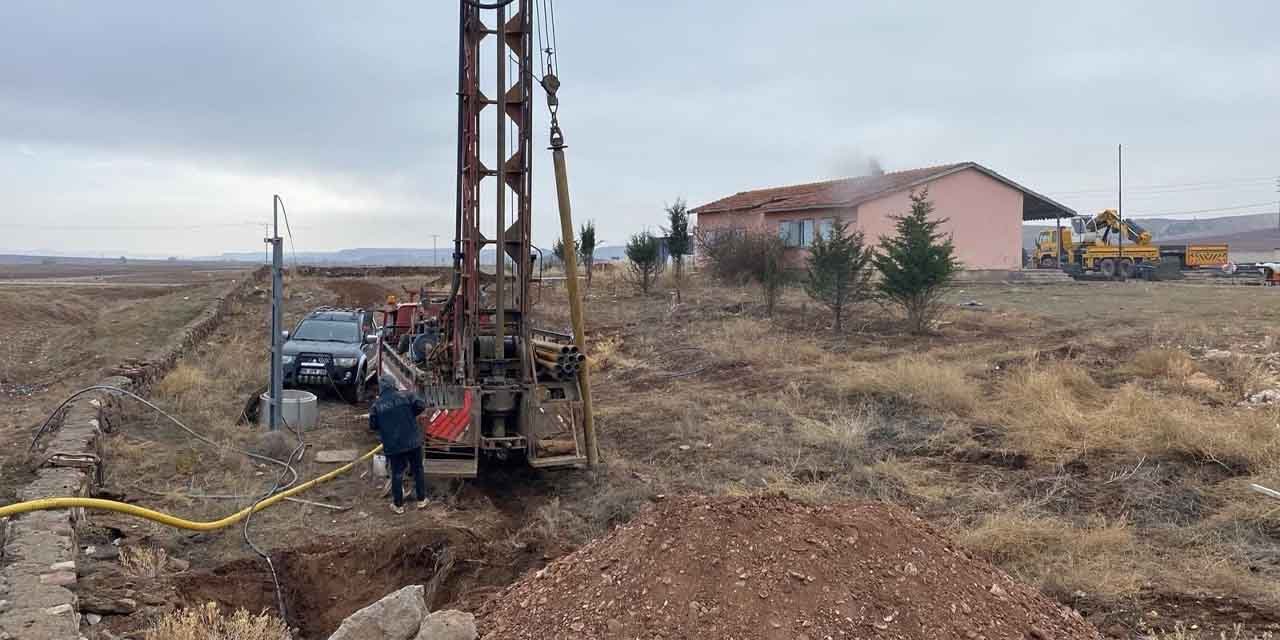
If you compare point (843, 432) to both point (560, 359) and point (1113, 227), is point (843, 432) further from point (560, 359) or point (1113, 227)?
point (1113, 227)

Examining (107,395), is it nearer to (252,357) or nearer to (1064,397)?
(252,357)

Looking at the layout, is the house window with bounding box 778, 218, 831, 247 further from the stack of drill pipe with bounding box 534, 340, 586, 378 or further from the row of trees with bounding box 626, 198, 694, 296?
the stack of drill pipe with bounding box 534, 340, 586, 378

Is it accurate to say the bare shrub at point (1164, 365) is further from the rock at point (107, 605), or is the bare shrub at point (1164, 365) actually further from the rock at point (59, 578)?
the rock at point (59, 578)

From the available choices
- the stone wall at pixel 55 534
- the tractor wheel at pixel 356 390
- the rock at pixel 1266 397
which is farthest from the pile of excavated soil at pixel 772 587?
the tractor wheel at pixel 356 390

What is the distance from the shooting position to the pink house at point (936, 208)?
34.3m

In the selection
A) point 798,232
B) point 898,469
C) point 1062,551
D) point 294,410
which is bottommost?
point 1062,551

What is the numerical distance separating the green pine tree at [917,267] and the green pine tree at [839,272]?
30.8 inches

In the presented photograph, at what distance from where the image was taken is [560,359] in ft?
30.9

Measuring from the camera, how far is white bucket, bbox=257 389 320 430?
453 inches

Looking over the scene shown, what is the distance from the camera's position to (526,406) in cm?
915

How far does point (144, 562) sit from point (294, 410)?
524 cm

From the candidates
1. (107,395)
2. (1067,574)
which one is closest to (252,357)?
(107,395)

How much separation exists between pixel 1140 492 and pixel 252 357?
15.9 metres

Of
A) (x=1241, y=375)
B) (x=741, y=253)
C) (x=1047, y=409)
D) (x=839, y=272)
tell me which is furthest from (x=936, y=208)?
(x=1047, y=409)
